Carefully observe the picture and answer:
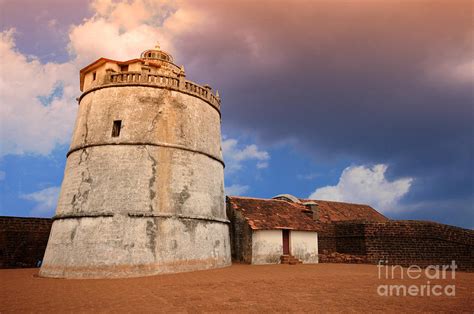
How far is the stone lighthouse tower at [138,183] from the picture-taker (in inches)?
403

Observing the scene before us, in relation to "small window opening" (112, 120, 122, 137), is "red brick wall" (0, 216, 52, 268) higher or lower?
lower

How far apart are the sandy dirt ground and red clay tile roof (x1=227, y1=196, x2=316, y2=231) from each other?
6024 mm

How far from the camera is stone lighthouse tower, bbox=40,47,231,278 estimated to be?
10.2 metres

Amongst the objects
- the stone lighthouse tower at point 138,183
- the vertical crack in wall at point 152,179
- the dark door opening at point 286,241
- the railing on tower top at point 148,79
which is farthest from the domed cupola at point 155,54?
the dark door opening at point 286,241

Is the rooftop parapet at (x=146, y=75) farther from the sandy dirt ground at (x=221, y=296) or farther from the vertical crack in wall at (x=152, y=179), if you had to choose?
the sandy dirt ground at (x=221, y=296)

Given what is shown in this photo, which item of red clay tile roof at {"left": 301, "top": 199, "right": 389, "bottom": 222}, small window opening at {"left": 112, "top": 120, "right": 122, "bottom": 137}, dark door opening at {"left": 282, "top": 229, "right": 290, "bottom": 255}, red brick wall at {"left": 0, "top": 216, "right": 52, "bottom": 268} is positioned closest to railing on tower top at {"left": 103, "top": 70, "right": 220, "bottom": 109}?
small window opening at {"left": 112, "top": 120, "right": 122, "bottom": 137}

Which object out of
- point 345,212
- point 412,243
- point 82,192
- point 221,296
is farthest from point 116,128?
point 345,212

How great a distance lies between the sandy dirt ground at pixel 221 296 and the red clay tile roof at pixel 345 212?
39.7ft

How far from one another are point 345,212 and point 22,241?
19.9 m

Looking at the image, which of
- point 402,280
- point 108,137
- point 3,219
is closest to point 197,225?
point 108,137

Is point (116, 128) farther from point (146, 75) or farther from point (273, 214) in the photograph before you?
point (273, 214)

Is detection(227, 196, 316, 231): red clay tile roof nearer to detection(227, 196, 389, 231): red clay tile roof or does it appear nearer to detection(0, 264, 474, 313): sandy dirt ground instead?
detection(227, 196, 389, 231): red clay tile roof

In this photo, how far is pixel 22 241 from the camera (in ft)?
44.5

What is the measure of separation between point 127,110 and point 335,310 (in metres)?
9.63
